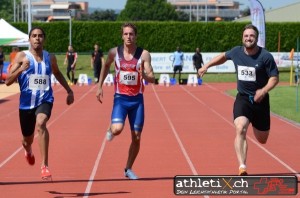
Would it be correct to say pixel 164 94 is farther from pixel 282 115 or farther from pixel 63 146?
pixel 63 146

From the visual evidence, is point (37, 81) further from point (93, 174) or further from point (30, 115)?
point (93, 174)

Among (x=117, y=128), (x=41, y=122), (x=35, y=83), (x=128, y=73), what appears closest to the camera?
(x=41, y=122)

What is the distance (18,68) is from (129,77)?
137cm

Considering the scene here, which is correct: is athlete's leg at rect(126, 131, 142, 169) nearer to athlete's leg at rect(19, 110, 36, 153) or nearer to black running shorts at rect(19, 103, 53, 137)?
black running shorts at rect(19, 103, 53, 137)

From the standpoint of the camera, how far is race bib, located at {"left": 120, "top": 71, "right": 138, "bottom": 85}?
34.1ft

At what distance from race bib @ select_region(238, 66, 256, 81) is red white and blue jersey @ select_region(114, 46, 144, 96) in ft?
4.02

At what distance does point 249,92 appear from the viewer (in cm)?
1045

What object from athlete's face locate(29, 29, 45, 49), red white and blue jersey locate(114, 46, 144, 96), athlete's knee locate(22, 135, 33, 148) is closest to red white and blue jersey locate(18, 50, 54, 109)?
athlete's face locate(29, 29, 45, 49)

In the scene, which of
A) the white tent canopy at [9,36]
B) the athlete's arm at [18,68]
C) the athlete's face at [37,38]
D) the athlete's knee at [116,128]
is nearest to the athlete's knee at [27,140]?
the athlete's arm at [18,68]

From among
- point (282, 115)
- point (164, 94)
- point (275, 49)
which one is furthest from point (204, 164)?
point (275, 49)

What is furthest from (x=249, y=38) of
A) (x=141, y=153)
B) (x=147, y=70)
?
(x=141, y=153)

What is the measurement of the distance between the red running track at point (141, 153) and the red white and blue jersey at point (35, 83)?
1039mm

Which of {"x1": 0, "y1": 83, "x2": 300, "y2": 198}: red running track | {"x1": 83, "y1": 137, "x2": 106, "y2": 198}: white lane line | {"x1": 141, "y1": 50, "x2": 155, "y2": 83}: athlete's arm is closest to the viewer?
{"x1": 83, "y1": 137, "x2": 106, "y2": 198}: white lane line

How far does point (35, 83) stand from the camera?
33.2 feet
